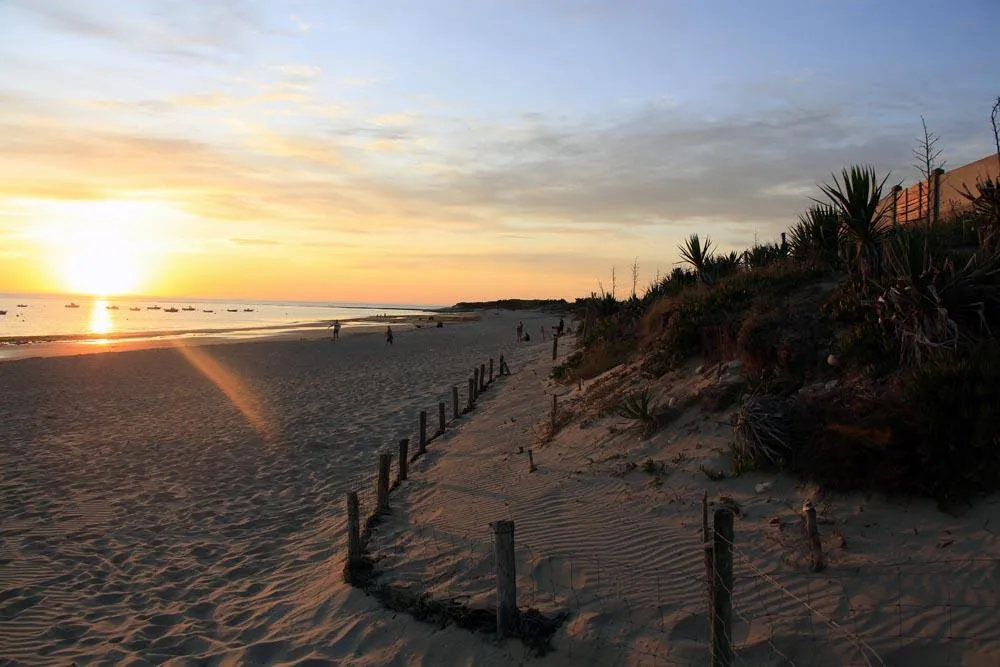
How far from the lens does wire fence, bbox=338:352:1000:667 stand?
439 centimetres

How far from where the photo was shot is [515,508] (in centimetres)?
804

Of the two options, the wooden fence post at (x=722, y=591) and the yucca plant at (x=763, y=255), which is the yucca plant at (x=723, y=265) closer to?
the yucca plant at (x=763, y=255)

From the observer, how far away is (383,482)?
340 inches

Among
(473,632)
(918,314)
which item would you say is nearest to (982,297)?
(918,314)

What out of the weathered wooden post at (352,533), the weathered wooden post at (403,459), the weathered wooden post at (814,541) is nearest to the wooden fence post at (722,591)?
the weathered wooden post at (814,541)

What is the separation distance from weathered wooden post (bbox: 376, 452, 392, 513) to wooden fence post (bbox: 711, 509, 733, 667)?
5.30 meters

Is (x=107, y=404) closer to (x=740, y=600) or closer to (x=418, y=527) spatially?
(x=418, y=527)

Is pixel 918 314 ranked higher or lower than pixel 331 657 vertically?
higher

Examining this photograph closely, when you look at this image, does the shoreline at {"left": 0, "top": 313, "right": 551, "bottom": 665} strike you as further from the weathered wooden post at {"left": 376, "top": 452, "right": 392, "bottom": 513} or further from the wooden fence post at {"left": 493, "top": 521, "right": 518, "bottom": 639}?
the weathered wooden post at {"left": 376, "top": 452, "right": 392, "bottom": 513}

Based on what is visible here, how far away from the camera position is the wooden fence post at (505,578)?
197 inches

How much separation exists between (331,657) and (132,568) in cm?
350

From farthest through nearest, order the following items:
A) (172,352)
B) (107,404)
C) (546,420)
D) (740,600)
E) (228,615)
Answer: (172,352) < (107,404) < (546,420) < (228,615) < (740,600)

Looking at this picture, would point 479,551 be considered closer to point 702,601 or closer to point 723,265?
point 702,601

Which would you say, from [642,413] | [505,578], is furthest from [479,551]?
[642,413]
